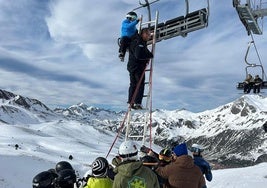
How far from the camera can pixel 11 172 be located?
3375cm

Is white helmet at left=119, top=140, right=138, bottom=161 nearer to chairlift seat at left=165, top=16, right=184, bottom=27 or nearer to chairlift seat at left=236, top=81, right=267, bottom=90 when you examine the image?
chairlift seat at left=165, top=16, right=184, bottom=27

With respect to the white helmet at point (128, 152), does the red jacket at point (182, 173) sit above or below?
below

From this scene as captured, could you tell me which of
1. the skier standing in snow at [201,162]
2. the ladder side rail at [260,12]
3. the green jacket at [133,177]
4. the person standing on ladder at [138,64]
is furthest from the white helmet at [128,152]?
the ladder side rail at [260,12]

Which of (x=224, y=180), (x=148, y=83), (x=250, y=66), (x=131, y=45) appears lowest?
(x=224, y=180)

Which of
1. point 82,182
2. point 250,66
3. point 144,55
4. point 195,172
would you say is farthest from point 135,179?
point 250,66

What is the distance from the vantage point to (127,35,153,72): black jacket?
33.4 feet

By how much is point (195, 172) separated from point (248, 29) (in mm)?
7742

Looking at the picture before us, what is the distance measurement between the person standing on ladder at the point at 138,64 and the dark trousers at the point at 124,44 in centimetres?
17

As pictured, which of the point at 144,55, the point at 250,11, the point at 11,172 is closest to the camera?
the point at 144,55

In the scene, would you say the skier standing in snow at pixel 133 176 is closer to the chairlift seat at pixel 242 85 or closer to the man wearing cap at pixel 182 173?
the man wearing cap at pixel 182 173

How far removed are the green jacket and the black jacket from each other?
4.40m

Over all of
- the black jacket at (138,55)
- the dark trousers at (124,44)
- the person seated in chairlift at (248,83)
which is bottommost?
the black jacket at (138,55)

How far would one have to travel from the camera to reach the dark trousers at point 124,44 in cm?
1056

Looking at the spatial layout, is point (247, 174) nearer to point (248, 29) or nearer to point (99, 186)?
point (248, 29)
